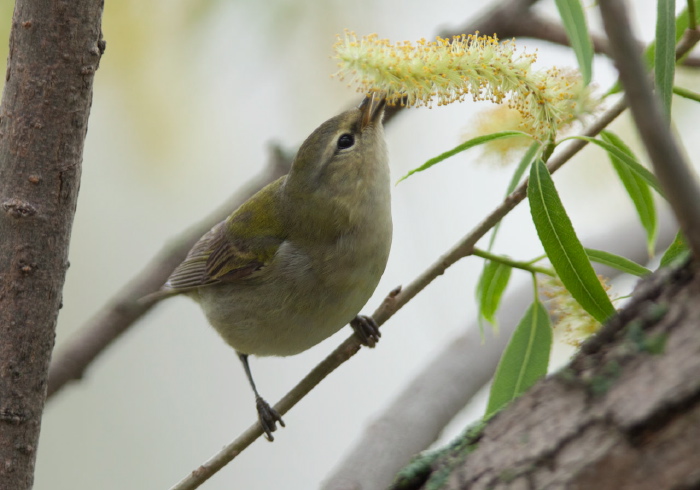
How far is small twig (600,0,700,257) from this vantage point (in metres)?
0.74

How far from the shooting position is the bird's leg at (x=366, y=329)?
251 cm

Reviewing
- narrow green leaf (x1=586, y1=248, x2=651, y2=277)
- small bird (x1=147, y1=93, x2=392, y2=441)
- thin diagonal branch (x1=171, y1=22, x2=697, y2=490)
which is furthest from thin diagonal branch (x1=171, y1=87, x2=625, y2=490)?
small bird (x1=147, y1=93, x2=392, y2=441)

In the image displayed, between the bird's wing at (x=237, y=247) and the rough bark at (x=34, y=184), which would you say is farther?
the bird's wing at (x=237, y=247)

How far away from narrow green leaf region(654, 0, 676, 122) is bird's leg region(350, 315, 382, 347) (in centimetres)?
136

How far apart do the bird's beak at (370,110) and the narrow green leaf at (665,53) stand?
1286 millimetres

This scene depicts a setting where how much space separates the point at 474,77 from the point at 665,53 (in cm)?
39

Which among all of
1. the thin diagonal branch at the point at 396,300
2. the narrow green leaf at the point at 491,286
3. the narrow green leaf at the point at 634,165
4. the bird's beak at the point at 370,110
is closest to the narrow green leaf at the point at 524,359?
the narrow green leaf at the point at 491,286

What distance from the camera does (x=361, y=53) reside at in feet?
5.61

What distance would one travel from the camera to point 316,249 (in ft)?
8.61

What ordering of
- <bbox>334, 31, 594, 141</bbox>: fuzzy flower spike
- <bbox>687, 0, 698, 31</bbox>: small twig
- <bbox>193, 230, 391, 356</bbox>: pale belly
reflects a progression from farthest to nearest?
1. <bbox>193, 230, 391, 356</bbox>: pale belly
2. <bbox>334, 31, 594, 141</bbox>: fuzzy flower spike
3. <bbox>687, 0, 698, 31</bbox>: small twig

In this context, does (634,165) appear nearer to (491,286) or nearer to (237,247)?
(491,286)

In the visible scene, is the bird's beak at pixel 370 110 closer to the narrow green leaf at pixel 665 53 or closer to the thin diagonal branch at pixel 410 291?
the thin diagonal branch at pixel 410 291

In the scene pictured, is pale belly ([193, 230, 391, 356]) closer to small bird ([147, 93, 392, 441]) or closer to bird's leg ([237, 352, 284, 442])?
small bird ([147, 93, 392, 441])

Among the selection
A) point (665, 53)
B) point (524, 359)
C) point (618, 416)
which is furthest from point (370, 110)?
point (618, 416)
